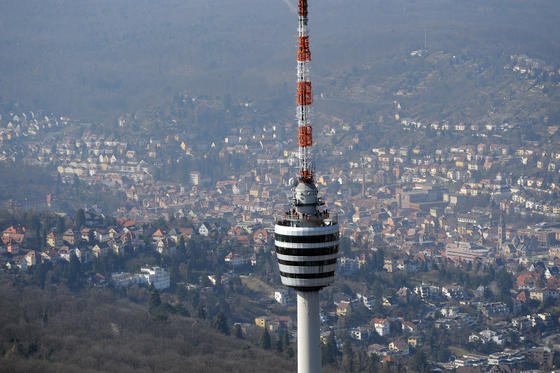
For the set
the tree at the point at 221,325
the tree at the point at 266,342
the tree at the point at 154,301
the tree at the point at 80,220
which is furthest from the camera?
the tree at the point at 80,220

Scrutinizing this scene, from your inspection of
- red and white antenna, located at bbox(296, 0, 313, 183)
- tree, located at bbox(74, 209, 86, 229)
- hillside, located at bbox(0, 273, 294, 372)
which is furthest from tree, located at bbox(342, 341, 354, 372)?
tree, located at bbox(74, 209, 86, 229)

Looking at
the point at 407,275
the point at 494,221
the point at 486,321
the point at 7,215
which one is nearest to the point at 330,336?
the point at 486,321

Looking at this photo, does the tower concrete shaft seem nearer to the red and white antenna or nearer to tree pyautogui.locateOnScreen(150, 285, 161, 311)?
the red and white antenna

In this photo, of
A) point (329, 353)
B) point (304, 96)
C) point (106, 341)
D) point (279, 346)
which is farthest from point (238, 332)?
point (304, 96)

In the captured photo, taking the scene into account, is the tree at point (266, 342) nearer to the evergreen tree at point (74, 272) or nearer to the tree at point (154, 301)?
the tree at point (154, 301)

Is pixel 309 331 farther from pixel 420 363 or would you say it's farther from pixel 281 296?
pixel 281 296

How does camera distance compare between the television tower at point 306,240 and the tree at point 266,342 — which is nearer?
the television tower at point 306,240

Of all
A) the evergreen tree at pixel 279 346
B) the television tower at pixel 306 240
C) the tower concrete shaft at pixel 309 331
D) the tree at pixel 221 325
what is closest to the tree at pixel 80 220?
the tree at pixel 221 325
